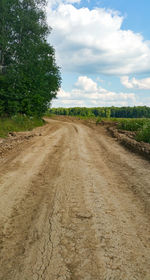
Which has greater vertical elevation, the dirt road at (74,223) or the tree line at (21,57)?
the tree line at (21,57)

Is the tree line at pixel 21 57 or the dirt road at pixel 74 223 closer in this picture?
the dirt road at pixel 74 223

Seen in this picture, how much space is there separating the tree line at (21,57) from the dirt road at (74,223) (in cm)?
1315

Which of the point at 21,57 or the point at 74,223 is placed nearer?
the point at 74,223

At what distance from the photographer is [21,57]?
57.2ft

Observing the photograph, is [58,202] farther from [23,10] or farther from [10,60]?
[23,10]

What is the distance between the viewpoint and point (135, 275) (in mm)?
1884

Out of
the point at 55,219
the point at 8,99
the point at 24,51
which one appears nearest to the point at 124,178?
the point at 55,219

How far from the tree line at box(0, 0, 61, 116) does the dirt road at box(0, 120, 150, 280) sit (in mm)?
13154

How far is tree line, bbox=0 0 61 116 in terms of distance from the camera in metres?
16.8

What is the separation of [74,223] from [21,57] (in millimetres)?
17790

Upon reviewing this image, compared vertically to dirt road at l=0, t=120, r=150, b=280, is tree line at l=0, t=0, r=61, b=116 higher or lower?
higher

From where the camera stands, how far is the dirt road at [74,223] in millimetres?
1980

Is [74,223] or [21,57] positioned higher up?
[21,57]

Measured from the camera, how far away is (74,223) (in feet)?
8.94
